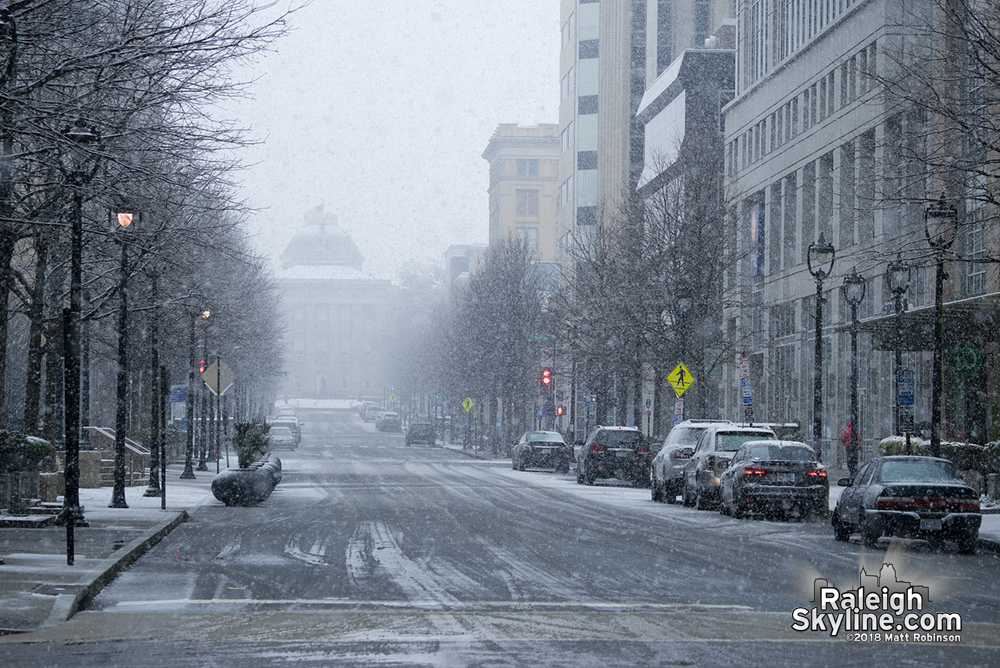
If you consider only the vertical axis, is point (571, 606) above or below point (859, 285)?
below

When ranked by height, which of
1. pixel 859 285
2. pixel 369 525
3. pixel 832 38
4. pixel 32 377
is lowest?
pixel 369 525

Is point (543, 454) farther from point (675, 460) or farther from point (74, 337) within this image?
point (74, 337)

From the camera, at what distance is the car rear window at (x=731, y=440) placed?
97.2ft

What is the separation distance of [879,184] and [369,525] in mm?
21080

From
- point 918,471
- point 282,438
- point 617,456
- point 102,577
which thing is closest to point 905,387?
point 918,471

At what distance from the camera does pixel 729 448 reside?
97.3 feet

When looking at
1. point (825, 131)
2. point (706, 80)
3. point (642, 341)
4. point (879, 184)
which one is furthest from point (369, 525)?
point (706, 80)

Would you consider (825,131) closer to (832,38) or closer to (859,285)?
(832,38)

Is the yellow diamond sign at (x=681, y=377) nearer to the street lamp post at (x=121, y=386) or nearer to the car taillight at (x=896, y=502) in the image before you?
the street lamp post at (x=121, y=386)

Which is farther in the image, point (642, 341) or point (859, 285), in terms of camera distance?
point (642, 341)

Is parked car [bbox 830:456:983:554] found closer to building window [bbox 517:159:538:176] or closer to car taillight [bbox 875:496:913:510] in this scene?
car taillight [bbox 875:496:913:510]

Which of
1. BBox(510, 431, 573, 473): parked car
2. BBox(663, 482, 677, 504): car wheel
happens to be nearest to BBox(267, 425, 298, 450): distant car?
BBox(510, 431, 573, 473): parked car

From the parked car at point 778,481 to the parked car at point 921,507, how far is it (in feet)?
18.6

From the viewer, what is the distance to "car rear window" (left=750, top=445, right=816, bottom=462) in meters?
26.8
